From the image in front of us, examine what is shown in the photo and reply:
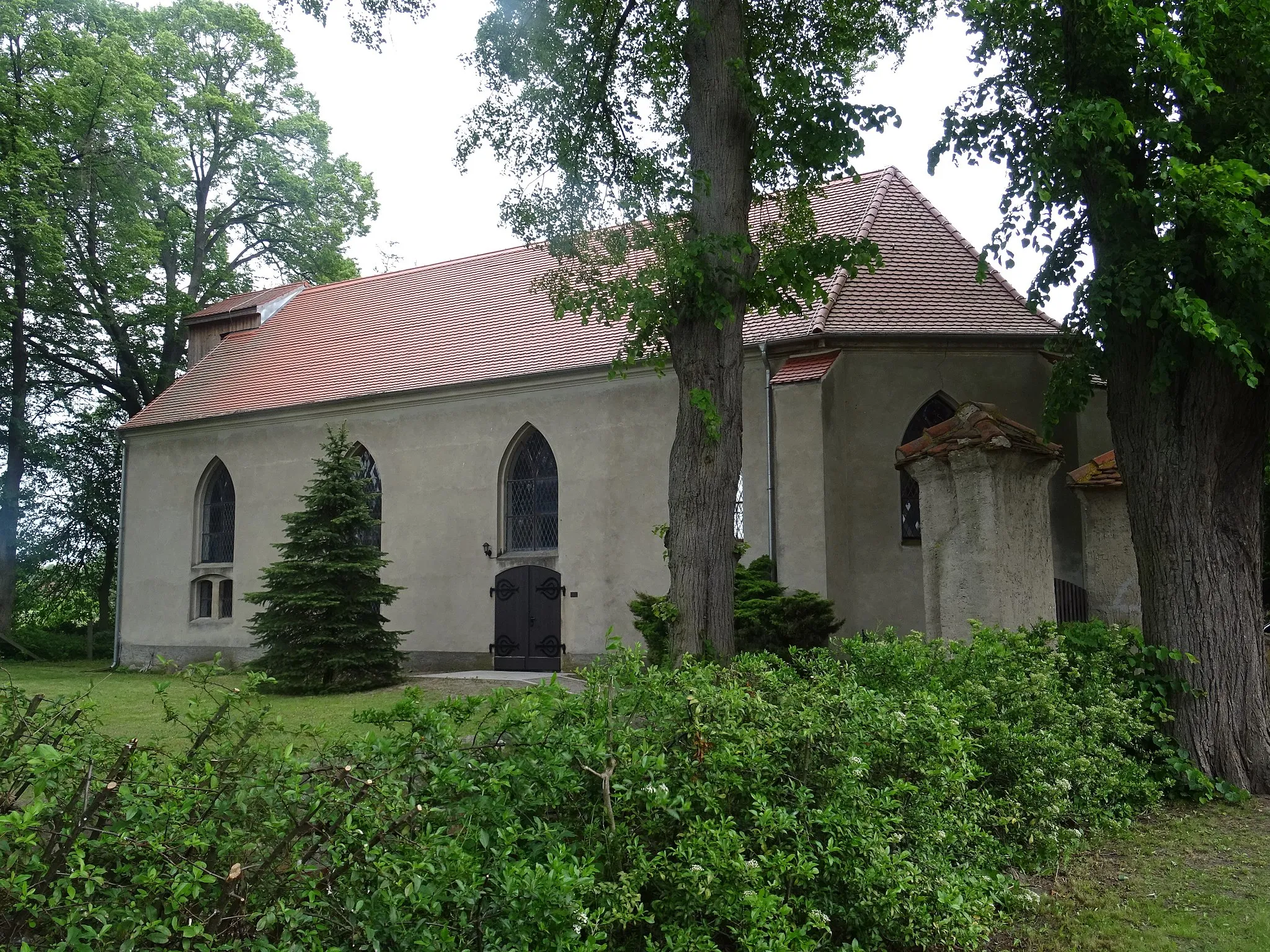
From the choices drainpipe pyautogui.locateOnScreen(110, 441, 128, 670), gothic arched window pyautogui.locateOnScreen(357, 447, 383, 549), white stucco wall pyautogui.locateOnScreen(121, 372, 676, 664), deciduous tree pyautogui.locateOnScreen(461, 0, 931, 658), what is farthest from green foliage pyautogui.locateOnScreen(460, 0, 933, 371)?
drainpipe pyautogui.locateOnScreen(110, 441, 128, 670)

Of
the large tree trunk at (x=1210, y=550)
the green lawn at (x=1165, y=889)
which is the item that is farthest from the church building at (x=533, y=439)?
the green lawn at (x=1165, y=889)

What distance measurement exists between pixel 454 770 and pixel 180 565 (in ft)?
68.6

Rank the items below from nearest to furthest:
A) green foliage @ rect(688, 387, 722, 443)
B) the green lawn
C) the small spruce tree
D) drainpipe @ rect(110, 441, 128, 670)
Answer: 1. the green lawn
2. green foliage @ rect(688, 387, 722, 443)
3. the small spruce tree
4. drainpipe @ rect(110, 441, 128, 670)

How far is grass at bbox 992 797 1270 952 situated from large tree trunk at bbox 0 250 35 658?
26658 millimetres

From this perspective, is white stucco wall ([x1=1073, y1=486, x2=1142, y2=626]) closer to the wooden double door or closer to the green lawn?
the green lawn

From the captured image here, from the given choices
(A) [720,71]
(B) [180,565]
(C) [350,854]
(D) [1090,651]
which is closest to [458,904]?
(C) [350,854]

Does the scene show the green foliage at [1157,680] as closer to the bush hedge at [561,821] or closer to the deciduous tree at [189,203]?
the bush hedge at [561,821]

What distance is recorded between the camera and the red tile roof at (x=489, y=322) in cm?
1566

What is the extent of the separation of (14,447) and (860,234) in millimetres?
21749

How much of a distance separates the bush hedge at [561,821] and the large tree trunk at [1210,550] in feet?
6.54

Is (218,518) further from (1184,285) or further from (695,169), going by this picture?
(1184,285)

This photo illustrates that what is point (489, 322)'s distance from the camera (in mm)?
20406

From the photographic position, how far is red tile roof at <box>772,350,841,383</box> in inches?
577

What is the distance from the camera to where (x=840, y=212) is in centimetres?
Result: 1761
